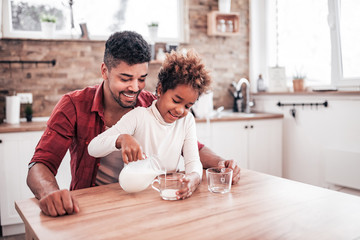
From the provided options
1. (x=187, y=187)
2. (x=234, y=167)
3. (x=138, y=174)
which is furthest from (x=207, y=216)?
(x=234, y=167)

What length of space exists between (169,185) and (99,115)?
27.6 inches

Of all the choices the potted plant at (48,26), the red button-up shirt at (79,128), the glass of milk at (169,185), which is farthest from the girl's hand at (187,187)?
the potted plant at (48,26)

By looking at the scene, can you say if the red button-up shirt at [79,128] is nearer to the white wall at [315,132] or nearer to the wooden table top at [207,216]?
the wooden table top at [207,216]

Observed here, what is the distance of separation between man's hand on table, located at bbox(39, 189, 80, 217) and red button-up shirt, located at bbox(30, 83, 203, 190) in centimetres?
49

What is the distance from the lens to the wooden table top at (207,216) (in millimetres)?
846

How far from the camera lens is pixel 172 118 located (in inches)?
56.0

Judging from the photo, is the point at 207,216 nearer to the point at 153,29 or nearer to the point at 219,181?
the point at 219,181

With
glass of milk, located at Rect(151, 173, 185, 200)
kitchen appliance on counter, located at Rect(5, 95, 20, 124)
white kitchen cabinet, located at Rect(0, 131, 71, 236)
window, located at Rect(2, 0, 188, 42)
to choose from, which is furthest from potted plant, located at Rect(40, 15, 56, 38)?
glass of milk, located at Rect(151, 173, 185, 200)

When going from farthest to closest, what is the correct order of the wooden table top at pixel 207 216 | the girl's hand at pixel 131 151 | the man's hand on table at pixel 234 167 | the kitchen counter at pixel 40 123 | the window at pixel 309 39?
the window at pixel 309 39 → the kitchen counter at pixel 40 123 → the man's hand on table at pixel 234 167 → the girl's hand at pixel 131 151 → the wooden table top at pixel 207 216

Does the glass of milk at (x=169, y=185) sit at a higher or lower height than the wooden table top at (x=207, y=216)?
higher

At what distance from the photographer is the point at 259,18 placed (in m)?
3.95

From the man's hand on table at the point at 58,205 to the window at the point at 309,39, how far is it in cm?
261

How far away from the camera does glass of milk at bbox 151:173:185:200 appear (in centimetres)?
109

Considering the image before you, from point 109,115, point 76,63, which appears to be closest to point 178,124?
point 109,115
